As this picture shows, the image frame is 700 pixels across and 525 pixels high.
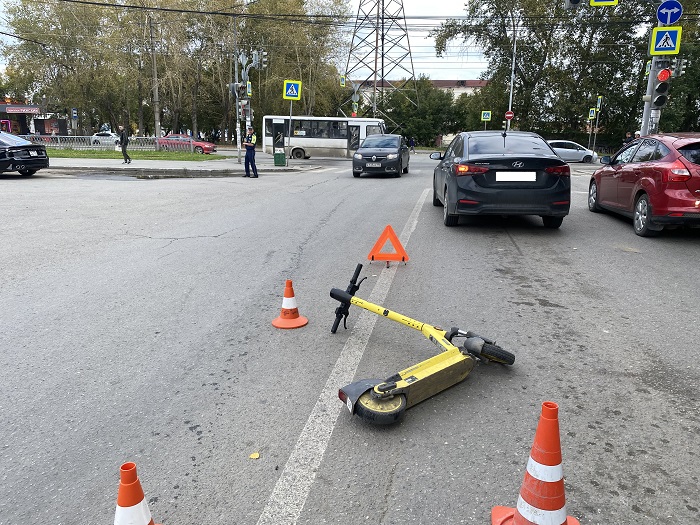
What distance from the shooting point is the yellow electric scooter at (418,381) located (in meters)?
2.85

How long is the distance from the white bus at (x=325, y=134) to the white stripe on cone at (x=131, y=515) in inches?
1255

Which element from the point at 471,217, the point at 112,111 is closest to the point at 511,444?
the point at 471,217

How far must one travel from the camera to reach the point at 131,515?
70.9 inches

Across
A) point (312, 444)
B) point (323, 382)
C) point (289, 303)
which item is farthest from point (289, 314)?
point (312, 444)

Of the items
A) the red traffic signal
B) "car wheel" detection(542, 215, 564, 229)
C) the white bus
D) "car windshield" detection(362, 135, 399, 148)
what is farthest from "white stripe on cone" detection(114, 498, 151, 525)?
the white bus

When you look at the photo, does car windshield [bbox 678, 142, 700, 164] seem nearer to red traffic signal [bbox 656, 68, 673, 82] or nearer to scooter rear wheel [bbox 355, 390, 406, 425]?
scooter rear wheel [bbox 355, 390, 406, 425]

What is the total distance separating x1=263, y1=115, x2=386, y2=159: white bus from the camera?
32.9 m

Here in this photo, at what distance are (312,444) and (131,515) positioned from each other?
3.51ft

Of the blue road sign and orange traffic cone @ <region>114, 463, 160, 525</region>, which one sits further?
the blue road sign

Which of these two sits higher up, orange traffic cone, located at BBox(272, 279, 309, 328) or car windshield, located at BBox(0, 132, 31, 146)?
car windshield, located at BBox(0, 132, 31, 146)

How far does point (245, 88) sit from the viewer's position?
23.7 meters

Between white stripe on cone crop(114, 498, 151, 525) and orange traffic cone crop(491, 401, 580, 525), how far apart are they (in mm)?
1371

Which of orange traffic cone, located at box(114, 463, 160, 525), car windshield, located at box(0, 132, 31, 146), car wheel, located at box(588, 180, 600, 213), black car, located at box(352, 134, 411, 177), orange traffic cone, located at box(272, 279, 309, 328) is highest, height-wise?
car windshield, located at box(0, 132, 31, 146)

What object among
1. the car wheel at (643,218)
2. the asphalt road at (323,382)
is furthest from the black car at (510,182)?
the car wheel at (643,218)
